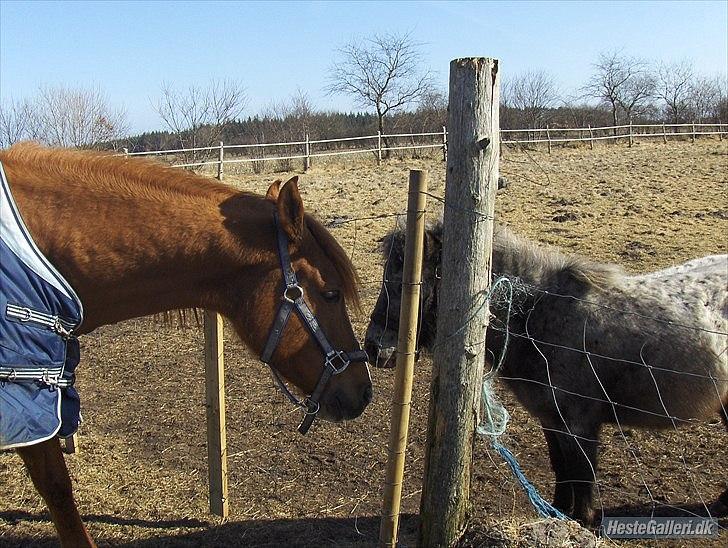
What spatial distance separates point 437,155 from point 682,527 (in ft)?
66.4

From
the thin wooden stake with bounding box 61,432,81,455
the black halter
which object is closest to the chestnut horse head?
the black halter

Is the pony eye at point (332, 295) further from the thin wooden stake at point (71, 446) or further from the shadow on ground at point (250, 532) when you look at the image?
the thin wooden stake at point (71, 446)

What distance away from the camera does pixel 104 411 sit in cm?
501

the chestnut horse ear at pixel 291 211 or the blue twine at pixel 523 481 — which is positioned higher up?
the chestnut horse ear at pixel 291 211

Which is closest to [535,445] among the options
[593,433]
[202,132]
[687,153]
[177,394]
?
[593,433]

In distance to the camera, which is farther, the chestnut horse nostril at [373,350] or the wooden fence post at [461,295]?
the chestnut horse nostril at [373,350]

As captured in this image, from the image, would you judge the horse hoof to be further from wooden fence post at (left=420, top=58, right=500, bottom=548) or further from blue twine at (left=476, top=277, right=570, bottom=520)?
wooden fence post at (left=420, top=58, right=500, bottom=548)

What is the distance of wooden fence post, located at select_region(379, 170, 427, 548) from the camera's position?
228 cm

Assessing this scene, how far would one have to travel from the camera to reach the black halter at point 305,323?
2.51 m

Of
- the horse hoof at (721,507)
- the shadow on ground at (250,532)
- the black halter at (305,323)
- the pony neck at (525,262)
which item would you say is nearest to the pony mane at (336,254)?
the black halter at (305,323)

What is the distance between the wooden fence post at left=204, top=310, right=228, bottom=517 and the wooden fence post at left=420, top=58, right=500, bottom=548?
152 centimetres

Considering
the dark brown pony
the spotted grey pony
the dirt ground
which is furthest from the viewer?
the dirt ground

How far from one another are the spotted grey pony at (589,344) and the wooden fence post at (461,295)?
95 cm

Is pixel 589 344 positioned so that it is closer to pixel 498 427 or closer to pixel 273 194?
pixel 498 427
